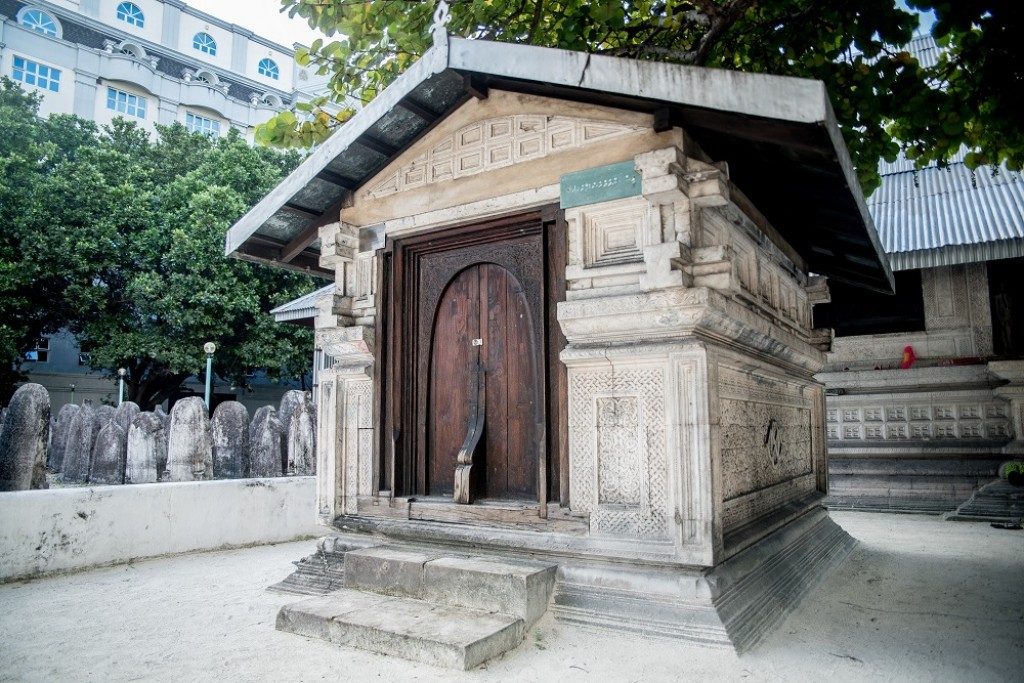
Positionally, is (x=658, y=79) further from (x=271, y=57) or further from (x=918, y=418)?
(x=271, y=57)

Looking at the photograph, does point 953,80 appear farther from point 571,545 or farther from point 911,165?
point 911,165

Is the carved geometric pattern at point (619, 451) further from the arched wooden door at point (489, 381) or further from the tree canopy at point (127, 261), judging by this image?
the tree canopy at point (127, 261)

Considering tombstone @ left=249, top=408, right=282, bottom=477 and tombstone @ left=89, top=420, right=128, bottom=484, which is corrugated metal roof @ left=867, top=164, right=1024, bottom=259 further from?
tombstone @ left=89, top=420, right=128, bottom=484

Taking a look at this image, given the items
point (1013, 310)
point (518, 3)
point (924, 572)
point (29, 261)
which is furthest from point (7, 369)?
point (1013, 310)

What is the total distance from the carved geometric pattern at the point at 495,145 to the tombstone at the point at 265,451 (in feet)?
14.3


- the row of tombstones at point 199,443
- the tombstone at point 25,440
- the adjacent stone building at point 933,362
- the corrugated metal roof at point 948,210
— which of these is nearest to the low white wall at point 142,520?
the tombstone at point 25,440

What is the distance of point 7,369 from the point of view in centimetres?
1947

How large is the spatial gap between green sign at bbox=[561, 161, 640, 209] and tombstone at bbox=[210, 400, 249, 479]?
5.82 metres

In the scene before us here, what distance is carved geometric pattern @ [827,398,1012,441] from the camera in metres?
10.5

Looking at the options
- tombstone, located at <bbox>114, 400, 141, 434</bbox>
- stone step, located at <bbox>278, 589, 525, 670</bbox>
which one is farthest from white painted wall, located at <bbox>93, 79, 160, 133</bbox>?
stone step, located at <bbox>278, 589, 525, 670</bbox>

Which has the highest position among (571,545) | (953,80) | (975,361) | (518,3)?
(518,3)

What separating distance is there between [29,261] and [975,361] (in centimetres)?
2326

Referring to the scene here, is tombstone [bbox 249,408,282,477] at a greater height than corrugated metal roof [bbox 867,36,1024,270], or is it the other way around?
corrugated metal roof [bbox 867,36,1024,270]

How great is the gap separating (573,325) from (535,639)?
207 centimetres
